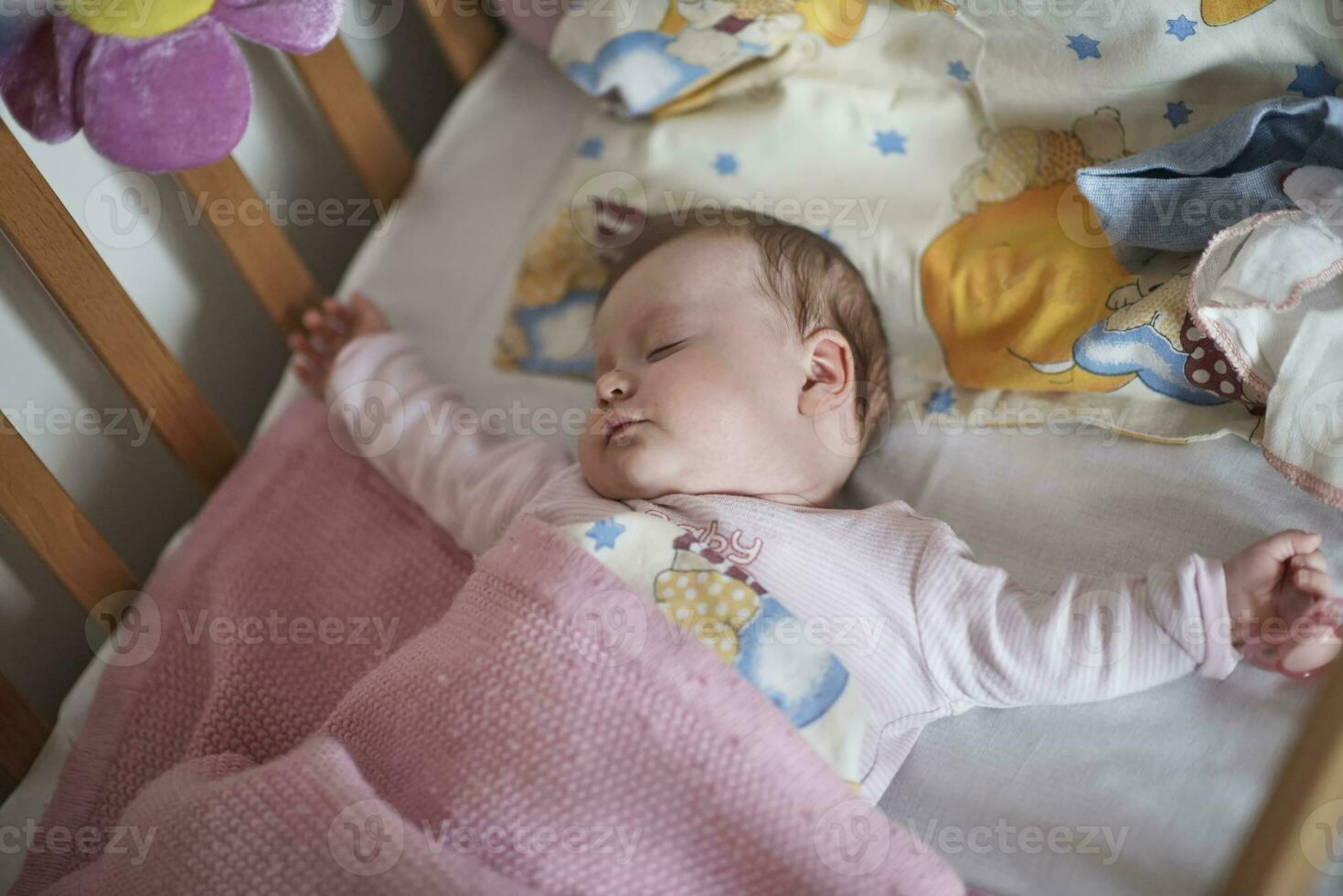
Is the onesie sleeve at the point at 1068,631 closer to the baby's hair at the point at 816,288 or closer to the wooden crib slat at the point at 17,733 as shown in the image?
the baby's hair at the point at 816,288

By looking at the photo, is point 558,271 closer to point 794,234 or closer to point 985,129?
point 794,234

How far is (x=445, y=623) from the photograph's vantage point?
948 mm

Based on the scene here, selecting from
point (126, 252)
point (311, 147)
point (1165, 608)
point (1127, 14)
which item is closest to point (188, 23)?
point (126, 252)

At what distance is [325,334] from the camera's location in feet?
4.30

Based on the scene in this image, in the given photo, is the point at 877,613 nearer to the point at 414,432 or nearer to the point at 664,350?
the point at 664,350

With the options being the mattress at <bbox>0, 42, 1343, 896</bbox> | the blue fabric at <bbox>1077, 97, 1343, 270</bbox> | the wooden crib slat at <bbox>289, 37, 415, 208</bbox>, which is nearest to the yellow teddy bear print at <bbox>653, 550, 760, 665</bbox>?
the mattress at <bbox>0, 42, 1343, 896</bbox>

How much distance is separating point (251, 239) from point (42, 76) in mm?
334

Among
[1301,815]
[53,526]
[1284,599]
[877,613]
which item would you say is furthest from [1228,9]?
[53,526]

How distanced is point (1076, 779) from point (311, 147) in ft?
4.07

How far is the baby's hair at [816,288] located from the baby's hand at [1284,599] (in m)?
0.37

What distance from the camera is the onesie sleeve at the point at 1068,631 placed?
88 cm

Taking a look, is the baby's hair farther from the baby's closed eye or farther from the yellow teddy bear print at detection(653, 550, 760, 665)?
the yellow teddy bear print at detection(653, 550, 760, 665)

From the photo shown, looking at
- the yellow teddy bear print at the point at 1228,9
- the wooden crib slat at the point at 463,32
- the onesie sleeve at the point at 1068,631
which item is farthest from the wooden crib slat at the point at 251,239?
the yellow teddy bear print at the point at 1228,9

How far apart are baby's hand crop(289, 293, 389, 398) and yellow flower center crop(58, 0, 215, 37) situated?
1.36 feet
